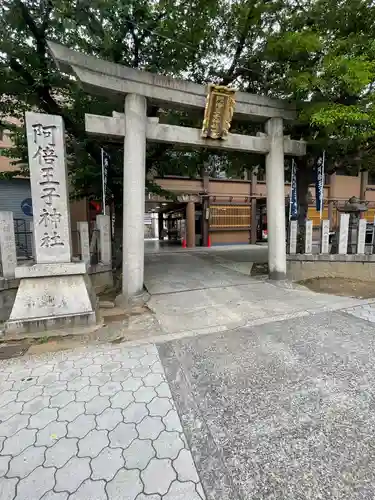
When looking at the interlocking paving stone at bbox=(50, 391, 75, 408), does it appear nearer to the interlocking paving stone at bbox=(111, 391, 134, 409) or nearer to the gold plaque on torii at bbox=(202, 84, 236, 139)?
the interlocking paving stone at bbox=(111, 391, 134, 409)

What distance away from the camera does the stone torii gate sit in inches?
180

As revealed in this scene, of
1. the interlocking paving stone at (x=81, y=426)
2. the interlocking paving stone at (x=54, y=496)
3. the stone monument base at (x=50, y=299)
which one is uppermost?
the stone monument base at (x=50, y=299)

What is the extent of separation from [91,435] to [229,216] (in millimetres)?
15055

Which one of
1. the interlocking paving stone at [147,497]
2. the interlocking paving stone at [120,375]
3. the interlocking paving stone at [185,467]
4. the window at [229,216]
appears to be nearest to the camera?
the interlocking paving stone at [147,497]

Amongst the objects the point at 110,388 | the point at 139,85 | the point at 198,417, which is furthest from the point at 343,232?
the point at 110,388

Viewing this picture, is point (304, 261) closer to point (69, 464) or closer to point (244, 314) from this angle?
point (244, 314)

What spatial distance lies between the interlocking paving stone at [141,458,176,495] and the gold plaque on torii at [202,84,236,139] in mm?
5497

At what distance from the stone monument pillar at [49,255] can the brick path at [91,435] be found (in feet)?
3.29

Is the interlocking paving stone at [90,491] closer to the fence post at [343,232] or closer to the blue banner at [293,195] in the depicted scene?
the blue banner at [293,195]

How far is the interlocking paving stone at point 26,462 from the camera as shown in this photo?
1626 mm

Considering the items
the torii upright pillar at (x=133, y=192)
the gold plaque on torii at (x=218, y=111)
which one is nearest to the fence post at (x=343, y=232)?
the gold plaque on torii at (x=218, y=111)

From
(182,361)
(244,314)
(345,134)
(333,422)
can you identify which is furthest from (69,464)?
(345,134)

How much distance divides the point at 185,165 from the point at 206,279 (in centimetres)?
410

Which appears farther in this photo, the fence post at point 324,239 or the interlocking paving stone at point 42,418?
the fence post at point 324,239
